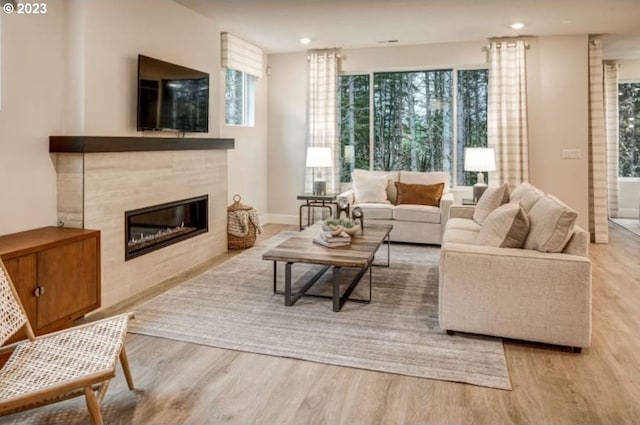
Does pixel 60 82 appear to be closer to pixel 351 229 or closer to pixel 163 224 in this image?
pixel 163 224

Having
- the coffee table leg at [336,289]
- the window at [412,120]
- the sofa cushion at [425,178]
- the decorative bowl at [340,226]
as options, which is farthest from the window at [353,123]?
the coffee table leg at [336,289]

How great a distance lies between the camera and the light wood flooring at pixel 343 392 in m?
2.12

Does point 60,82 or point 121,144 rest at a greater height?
point 60,82

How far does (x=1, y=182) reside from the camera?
301 centimetres

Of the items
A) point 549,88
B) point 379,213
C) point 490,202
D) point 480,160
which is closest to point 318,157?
point 379,213

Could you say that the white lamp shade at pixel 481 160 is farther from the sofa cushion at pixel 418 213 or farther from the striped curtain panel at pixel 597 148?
the striped curtain panel at pixel 597 148

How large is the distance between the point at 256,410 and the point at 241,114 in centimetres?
507

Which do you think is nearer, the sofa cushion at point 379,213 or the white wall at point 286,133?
the sofa cushion at point 379,213

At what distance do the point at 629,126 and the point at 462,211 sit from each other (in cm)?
512

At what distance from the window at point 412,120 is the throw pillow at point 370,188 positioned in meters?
0.80

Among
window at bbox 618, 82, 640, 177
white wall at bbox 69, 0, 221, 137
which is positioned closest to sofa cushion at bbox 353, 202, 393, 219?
white wall at bbox 69, 0, 221, 137

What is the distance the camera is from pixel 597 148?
20.1ft

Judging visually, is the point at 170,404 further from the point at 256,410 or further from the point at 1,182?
the point at 1,182

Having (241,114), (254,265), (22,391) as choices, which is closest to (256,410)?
(22,391)
